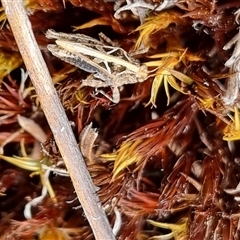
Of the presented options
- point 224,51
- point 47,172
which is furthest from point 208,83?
point 47,172

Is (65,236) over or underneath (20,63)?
underneath

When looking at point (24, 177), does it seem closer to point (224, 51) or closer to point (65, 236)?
point (65, 236)

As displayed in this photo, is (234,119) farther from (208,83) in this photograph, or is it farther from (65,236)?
(65,236)
